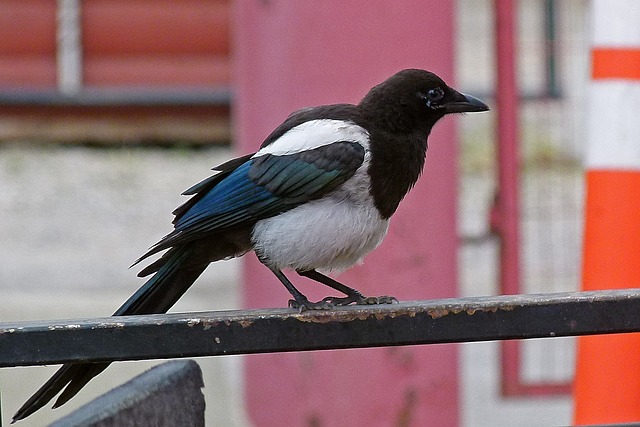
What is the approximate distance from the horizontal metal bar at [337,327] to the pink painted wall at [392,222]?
1944 millimetres

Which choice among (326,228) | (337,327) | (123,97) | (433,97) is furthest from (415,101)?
(123,97)

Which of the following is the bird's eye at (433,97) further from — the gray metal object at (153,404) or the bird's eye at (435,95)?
the gray metal object at (153,404)

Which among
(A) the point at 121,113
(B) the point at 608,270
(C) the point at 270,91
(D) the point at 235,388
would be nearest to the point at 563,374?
(D) the point at 235,388

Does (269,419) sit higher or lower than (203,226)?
lower

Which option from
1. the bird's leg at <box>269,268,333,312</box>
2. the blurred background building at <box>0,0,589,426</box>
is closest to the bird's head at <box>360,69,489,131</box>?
the bird's leg at <box>269,268,333,312</box>

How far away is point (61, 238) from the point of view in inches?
304

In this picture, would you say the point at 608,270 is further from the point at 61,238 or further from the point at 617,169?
the point at 61,238

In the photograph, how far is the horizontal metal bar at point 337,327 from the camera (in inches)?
72.1

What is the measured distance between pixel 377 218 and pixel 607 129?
61 centimetres

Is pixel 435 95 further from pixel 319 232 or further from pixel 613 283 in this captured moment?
pixel 613 283

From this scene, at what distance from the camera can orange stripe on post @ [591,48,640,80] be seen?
2.76 m

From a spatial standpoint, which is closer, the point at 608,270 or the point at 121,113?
the point at 608,270

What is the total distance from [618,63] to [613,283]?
488 mm

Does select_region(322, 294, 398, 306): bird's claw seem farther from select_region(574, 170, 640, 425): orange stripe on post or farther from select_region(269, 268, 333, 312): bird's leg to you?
select_region(574, 170, 640, 425): orange stripe on post
